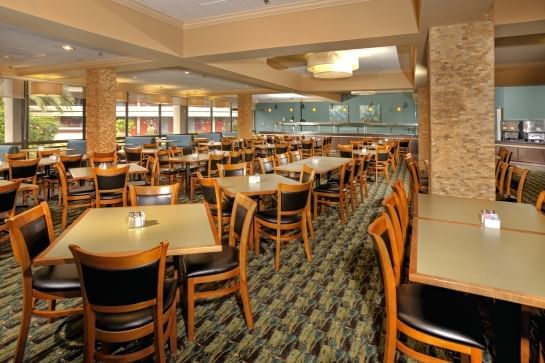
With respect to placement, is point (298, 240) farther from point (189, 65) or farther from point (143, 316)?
point (189, 65)

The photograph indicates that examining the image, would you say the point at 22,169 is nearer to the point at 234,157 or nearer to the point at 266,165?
the point at 234,157

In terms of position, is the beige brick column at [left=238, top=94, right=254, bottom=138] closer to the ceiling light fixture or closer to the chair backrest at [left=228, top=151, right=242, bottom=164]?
the ceiling light fixture

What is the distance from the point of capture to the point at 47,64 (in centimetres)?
907

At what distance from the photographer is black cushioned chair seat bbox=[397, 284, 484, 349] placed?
172 cm

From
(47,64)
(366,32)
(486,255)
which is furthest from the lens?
(47,64)

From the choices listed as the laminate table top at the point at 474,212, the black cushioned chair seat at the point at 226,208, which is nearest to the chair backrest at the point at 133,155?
the black cushioned chair seat at the point at 226,208

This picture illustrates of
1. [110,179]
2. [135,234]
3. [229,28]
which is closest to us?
[135,234]

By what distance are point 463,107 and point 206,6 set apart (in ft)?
13.0

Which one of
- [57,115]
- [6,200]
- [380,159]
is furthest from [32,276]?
[57,115]

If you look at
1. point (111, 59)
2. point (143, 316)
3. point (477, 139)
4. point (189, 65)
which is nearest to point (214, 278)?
point (143, 316)

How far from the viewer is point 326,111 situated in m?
20.9

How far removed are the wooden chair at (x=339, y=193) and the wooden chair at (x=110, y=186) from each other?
267 centimetres

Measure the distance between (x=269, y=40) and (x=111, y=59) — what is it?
4397 millimetres

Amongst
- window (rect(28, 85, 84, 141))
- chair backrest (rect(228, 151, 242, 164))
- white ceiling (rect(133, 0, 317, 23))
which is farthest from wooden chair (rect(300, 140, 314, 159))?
window (rect(28, 85, 84, 141))
